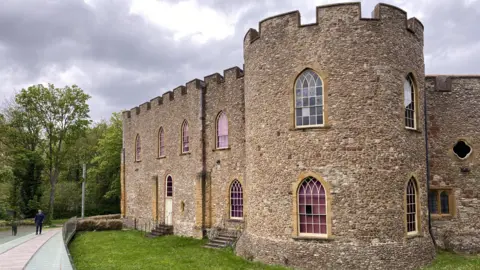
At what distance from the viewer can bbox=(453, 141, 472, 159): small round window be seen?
54.0ft

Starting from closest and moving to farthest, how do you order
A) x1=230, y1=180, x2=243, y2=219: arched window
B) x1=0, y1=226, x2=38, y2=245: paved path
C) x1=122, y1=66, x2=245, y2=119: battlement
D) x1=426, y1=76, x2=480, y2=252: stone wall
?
x1=426, y1=76, x2=480, y2=252: stone wall → x1=230, y1=180, x2=243, y2=219: arched window → x1=122, y1=66, x2=245, y2=119: battlement → x1=0, y1=226, x2=38, y2=245: paved path

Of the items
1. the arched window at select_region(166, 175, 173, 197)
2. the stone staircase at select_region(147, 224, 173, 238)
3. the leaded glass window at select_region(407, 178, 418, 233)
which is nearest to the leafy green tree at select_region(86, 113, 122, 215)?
the arched window at select_region(166, 175, 173, 197)

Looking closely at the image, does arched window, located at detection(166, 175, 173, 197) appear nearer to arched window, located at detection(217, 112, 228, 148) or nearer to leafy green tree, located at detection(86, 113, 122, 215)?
arched window, located at detection(217, 112, 228, 148)

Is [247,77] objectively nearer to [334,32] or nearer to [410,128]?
[334,32]

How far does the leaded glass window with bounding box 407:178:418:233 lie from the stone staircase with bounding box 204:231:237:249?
737 cm

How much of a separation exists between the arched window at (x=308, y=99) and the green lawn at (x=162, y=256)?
5076 mm

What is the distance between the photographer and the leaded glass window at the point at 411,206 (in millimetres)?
13578

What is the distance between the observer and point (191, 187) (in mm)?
22031

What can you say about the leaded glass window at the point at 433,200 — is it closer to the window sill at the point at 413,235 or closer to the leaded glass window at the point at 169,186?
the window sill at the point at 413,235

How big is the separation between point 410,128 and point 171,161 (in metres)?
14.6

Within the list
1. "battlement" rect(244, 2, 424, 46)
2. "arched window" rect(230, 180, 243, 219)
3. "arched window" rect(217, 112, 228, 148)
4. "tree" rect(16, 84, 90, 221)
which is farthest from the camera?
"tree" rect(16, 84, 90, 221)

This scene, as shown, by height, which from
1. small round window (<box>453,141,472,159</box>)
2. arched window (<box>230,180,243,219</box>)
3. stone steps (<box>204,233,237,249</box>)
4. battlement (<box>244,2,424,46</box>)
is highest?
battlement (<box>244,2,424,46</box>)

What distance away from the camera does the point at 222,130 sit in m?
20.3

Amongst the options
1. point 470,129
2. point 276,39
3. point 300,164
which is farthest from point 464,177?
point 276,39
